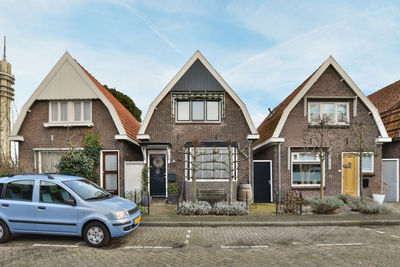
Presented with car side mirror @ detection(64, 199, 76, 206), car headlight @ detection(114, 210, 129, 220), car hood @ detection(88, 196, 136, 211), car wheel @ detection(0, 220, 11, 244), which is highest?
car side mirror @ detection(64, 199, 76, 206)

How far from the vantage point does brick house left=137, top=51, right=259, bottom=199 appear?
449 inches

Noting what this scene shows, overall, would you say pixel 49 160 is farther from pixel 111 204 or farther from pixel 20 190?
pixel 111 204

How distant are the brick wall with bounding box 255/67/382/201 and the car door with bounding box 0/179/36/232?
10.2 meters

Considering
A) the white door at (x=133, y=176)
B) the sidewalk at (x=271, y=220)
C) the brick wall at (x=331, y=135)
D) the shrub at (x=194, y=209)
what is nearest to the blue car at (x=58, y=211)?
the sidewalk at (x=271, y=220)

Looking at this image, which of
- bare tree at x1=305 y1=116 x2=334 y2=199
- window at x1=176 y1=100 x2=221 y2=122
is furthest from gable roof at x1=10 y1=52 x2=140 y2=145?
bare tree at x1=305 y1=116 x2=334 y2=199

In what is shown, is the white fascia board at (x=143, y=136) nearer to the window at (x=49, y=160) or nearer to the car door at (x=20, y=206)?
the window at (x=49, y=160)

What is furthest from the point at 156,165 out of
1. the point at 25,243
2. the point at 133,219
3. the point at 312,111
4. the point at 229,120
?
the point at 312,111

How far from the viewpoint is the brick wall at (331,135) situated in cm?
1169

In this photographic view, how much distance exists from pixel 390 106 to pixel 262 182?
9362 mm

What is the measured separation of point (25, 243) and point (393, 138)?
16.8 meters

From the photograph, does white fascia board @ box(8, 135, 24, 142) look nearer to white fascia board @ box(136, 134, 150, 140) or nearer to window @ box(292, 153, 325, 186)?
white fascia board @ box(136, 134, 150, 140)

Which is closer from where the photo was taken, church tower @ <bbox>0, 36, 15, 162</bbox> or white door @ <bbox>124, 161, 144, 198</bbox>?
white door @ <bbox>124, 161, 144, 198</bbox>

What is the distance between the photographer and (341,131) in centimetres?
1185

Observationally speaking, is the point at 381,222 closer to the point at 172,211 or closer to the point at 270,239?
the point at 270,239
